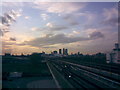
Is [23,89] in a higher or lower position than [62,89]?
lower

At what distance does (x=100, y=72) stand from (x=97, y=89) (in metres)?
13.9

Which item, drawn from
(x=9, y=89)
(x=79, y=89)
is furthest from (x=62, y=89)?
(x=9, y=89)

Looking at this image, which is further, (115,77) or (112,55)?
(112,55)

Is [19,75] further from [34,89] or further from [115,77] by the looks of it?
[115,77]

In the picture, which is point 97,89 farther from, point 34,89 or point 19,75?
point 19,75

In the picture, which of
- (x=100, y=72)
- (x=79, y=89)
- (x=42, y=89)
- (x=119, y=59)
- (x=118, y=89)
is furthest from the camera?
(x=119, y=59)

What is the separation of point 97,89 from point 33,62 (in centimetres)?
4748

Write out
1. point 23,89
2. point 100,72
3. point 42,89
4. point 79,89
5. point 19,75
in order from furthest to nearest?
point 19,75 → point 100,72 → point 23,89 → point 42,89 → point 79,89

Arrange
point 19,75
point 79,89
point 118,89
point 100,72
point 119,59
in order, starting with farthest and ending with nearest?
point 119,59 < point 19,75 < point 100,72 < point 79,89 < point 118,89

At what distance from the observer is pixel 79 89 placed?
15.8 m

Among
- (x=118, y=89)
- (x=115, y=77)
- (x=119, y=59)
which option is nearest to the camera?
(x=118, y=89)

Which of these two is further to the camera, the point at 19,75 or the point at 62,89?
the point at 19,75

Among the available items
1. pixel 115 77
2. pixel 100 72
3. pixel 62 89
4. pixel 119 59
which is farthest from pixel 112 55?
pixel 62 89

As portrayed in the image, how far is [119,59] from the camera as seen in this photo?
54.4 metres
